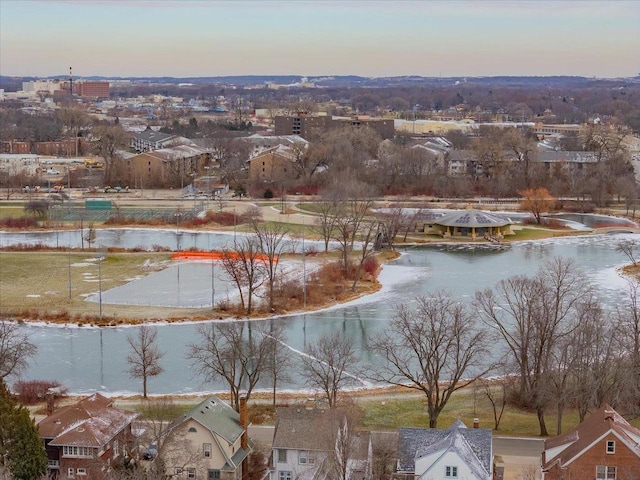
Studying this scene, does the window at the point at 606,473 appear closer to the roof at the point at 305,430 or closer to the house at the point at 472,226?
the roof at the point at 305,430

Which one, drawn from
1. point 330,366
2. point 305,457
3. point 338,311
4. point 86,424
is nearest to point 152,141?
point 338,311

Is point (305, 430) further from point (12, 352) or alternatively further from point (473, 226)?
point (473, 226)

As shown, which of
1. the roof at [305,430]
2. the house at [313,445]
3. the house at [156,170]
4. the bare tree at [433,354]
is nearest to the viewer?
the house at [313,445]

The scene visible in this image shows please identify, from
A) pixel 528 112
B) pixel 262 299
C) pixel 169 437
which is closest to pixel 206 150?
pixel 262 299

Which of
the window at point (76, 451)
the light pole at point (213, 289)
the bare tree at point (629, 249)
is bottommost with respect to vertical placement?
the light pole at point (213, 289)

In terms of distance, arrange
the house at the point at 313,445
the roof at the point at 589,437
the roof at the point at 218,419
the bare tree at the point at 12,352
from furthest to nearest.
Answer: the bare tree at the point at 12,352 → the roof at the point at 218,419 → the house at the point at 313,445 → the roof at the point at 589,437

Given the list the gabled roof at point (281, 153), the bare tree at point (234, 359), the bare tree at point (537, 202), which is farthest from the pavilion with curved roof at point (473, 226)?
the gabled roof at point (281, 153)

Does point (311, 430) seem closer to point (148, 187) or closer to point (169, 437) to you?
point (169, 437)
